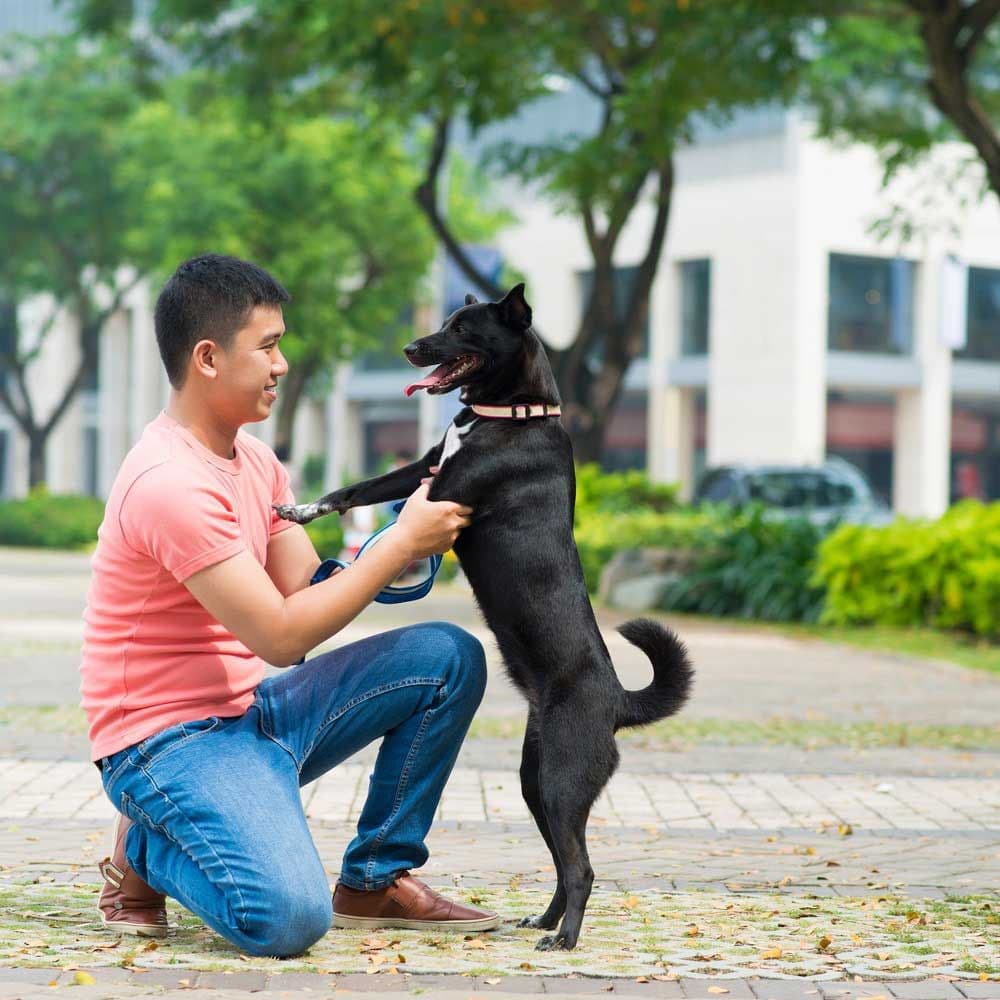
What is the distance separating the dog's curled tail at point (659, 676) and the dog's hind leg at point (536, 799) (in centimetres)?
25

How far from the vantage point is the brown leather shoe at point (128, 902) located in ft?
14.8

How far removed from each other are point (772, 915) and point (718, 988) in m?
0.88

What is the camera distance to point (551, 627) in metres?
4.36

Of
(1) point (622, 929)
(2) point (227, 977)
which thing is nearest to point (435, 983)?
(2) point (227, 977)

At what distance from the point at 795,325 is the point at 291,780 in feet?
125

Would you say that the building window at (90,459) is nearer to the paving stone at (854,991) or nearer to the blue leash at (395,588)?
the blue leash at (395,588)

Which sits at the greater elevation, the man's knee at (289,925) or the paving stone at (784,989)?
the man's knee at (289,925)

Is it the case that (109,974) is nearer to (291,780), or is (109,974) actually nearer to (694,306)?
(291,780)

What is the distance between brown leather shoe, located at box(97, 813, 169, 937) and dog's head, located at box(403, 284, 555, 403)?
1.42 m

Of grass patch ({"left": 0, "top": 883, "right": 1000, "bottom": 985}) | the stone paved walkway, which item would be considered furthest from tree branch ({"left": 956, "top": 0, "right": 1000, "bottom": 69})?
grass patch ({"left": 0, "top": 883, "right": 1000, "bottom": 985})

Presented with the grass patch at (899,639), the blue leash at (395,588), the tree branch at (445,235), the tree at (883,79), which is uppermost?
the tree at (883,79)

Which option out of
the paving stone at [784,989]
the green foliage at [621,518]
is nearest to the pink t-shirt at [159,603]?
the paving stone at [784,989]

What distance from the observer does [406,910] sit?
184 inches

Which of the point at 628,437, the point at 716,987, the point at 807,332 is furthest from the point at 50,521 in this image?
the point at 716,987
